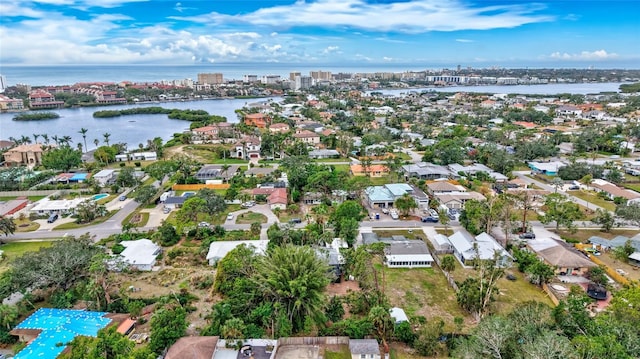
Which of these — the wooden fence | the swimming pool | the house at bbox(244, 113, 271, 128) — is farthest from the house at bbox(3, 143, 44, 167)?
the house at bbox(244, 113, 271, 128)

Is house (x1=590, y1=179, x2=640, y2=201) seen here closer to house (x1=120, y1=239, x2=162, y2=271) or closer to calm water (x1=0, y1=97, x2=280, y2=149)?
house (x1=120, y1=239, x2=162, y2=271)

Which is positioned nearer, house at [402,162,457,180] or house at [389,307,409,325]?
house at [389,307,409,325]

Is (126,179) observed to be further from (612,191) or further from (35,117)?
(35,117)

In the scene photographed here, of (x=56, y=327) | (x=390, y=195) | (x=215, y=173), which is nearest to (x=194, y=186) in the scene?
(x=215, y=173)

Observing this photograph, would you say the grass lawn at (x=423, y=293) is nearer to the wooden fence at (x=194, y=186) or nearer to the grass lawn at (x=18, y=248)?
the wooden fence at (x=194, y=186)

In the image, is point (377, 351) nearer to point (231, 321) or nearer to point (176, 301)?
point (231, 321)

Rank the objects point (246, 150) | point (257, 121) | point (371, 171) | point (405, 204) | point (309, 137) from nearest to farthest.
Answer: point (405, 204)
point (371, 171)
point (246, 150)
point (309, 137)
point (257, 121)
